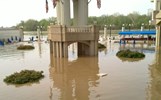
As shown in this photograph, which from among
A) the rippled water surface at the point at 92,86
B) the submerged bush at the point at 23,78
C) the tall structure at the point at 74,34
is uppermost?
the tall structure at the point at 74,34

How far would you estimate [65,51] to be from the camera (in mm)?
25500

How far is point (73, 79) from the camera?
15852mm

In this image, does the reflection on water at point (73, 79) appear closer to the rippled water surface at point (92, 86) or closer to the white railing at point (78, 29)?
the rippled water surface at point (92, 86)

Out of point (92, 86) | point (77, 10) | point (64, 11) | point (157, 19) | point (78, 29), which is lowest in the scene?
point (92, 86)

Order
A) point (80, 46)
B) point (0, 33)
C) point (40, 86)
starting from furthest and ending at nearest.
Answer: point (0, 33)
point (80, 46)
point (40, 86)

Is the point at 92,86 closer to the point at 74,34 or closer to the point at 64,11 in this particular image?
the point at 74,34

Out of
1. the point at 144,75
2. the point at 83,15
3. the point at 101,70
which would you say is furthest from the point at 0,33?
the point at 144,75

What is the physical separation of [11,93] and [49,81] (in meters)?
3.22

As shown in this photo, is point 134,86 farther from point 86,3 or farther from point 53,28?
point 86,3

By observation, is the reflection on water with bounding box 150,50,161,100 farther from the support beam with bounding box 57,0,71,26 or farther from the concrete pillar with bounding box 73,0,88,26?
the support beam with bounding box 57,0,71,26

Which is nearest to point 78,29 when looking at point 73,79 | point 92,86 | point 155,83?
point 73,79

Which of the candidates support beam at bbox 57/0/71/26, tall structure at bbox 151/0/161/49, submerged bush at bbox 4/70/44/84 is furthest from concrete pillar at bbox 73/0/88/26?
submerged bush at bbox 4/70/44/84

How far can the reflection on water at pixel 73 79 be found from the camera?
1241cm

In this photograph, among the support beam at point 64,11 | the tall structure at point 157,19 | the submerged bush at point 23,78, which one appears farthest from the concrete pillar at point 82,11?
the submerged bush at point 23,78
